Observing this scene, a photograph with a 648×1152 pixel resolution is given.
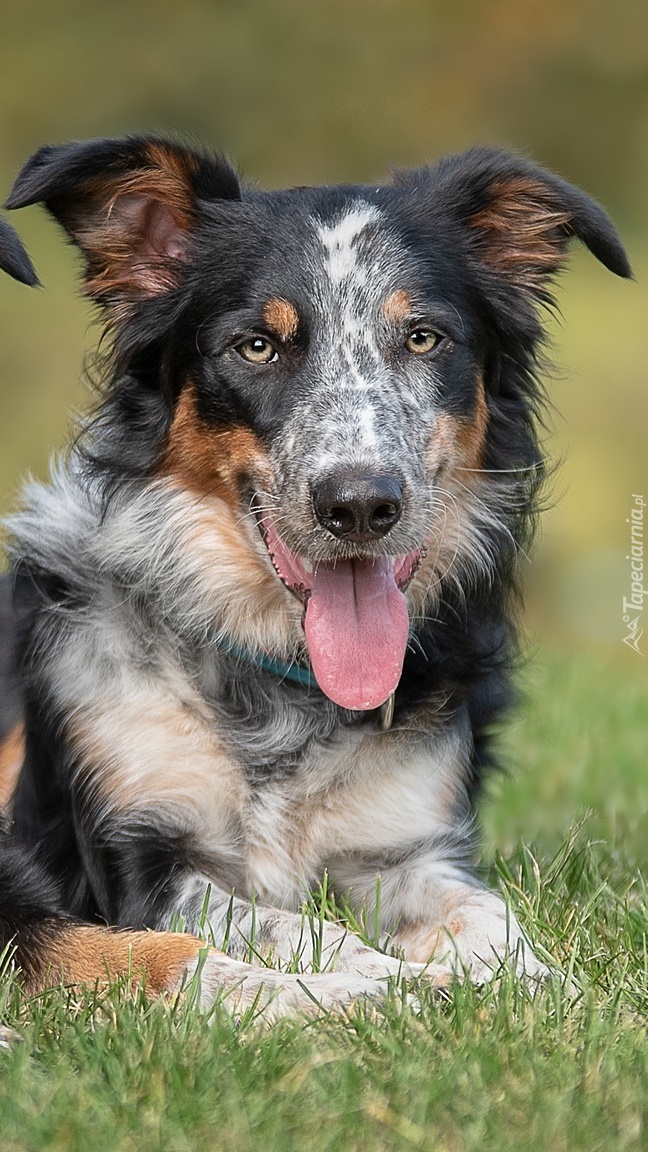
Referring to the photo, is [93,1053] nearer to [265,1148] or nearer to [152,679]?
[265,1148]

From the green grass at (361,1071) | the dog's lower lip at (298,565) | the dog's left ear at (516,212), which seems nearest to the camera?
the green grass at (361,1071)

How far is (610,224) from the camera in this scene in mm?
4020

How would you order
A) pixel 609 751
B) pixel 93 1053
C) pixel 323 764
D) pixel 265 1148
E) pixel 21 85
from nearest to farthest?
pixel 265 1148 → pixel 93 1053 → pixel 323 764 → pixel 609 751 → pixel 21 85

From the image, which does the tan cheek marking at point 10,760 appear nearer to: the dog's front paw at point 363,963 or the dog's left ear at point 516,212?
the dog's front paw at point 363,963

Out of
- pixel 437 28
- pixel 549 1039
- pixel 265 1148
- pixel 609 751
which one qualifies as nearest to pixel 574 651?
pixel 609 751

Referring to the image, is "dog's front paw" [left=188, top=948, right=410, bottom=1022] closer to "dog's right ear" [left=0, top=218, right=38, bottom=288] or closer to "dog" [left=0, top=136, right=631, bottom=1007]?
"dog" [left=0, top=136, right=631, bottom=1007]

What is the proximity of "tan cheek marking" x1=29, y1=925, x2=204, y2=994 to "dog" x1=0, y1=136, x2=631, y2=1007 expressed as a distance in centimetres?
23

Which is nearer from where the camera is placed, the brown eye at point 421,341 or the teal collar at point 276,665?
the brown eye at point 421,341

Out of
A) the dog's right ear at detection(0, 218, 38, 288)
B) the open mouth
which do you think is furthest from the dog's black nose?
the dog's right ear at detection(0, 218, 38, 288)

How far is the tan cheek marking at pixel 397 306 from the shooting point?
3707mm

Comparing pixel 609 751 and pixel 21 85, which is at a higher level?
pixel 21 85

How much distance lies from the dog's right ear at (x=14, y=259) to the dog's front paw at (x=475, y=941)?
1.75m

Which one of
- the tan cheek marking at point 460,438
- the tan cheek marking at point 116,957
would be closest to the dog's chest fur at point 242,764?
the tan cheek marking at point 116,957

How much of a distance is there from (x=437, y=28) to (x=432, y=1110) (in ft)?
55.5
